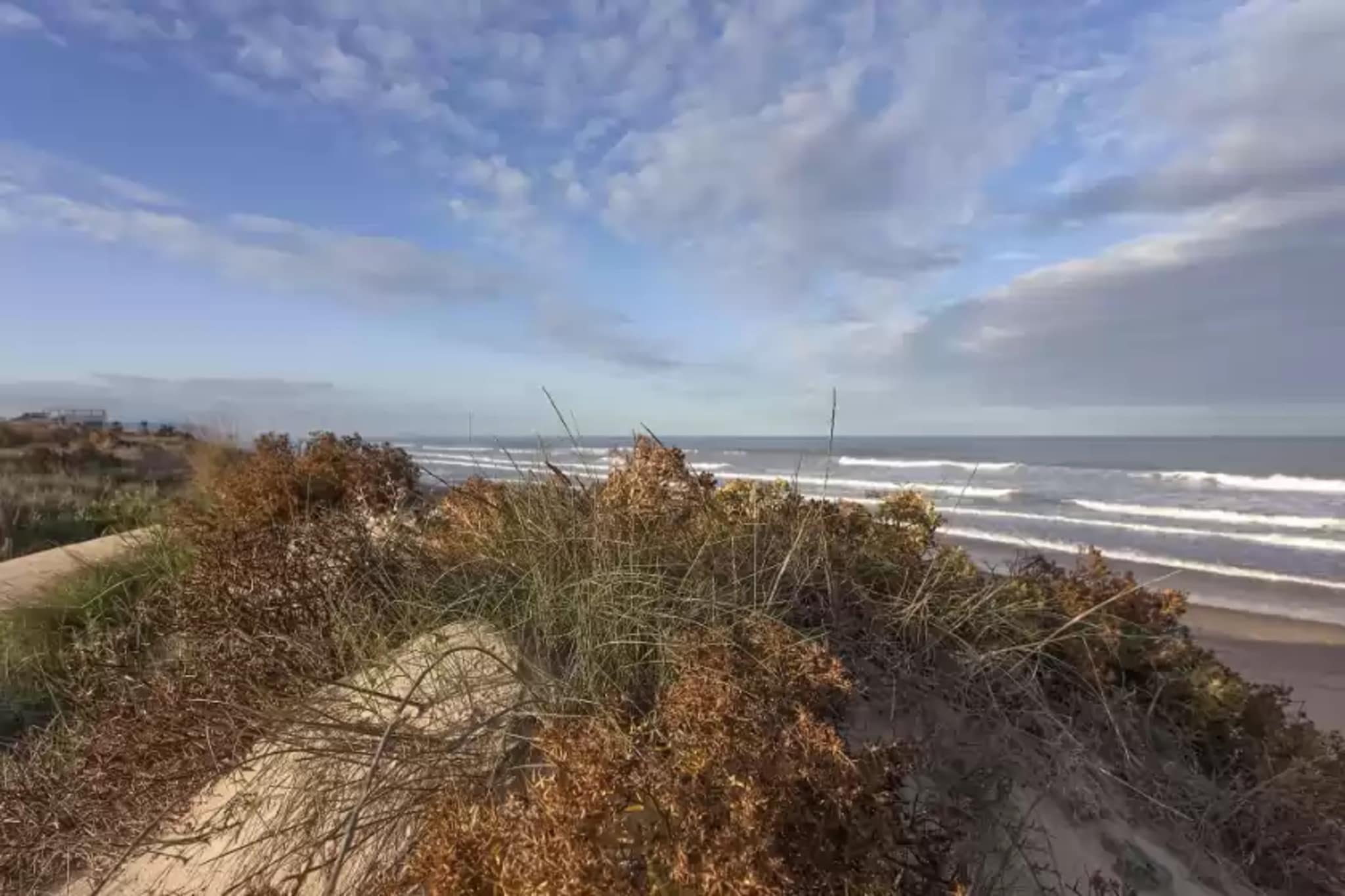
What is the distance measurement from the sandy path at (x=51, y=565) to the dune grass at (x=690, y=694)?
1649 millimetres

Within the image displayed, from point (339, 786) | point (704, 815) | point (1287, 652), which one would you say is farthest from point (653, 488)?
point (1287, 652)

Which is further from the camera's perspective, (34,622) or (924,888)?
(34,622)

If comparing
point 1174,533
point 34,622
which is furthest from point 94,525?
point 1174,533

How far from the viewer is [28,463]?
2248 centimetres

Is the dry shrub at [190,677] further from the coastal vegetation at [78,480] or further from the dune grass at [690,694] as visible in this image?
the coastal vegetation at [78,480]

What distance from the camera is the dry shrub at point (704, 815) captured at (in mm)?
1950

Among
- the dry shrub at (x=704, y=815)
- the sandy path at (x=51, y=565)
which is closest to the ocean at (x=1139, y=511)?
the dry shrub at (x=704, y=815)

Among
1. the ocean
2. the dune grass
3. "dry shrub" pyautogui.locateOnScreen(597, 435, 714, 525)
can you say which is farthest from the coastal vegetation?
"dry shrub" pyautogui.locateOnScreen(597, 435, 714, 525)

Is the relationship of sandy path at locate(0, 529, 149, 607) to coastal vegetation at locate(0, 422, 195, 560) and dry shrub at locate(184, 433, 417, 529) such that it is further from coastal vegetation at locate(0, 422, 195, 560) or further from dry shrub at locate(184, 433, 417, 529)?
dry shrub at locate(184, 433, 417, 529)

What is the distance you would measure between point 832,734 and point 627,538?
6.36 ft

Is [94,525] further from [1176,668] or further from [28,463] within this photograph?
[1176,668]

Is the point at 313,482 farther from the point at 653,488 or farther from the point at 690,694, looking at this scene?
the point at 690,694

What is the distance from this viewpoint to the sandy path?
23.1 feet

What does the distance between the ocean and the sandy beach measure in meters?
0.59
